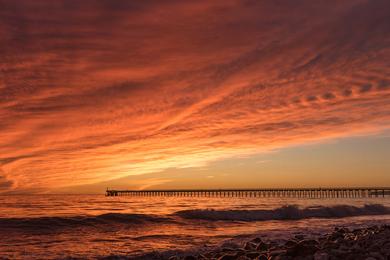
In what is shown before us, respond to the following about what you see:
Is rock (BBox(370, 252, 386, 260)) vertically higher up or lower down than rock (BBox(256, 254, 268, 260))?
higher up

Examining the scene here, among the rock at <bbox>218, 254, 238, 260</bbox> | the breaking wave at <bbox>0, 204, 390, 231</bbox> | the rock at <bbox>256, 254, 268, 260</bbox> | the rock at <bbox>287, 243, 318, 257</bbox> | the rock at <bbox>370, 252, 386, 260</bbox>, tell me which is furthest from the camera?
the breaking wave at <bbox>0, 204, 390, 231</bbox>

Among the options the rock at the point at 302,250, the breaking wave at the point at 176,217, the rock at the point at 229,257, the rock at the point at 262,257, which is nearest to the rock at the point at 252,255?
the rock at the point at 229,257

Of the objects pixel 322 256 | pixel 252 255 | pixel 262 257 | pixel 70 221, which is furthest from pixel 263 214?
pixel 322 256

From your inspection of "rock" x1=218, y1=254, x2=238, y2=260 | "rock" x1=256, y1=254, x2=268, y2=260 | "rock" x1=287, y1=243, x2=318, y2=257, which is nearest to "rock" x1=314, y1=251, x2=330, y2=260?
"rock" x1=287, y1=243, x2=318, y2=257

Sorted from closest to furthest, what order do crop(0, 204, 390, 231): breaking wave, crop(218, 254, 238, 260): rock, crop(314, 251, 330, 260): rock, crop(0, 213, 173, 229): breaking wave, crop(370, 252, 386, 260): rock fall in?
crop(370, 252, 386, 260): rock, crop(314, 251, 330, 260): rock, crop(218, 254, 238, 260): rock, crop(0, 213, 173, 229): breaking wave, crop(0, 204, 390, 231): breaking wave

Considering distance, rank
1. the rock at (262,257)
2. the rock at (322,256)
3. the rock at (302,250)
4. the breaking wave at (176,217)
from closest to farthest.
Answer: the rock at (322,256)
the rock at (302,250)
the rock at (262,257)
the breaking wave at (176,217)

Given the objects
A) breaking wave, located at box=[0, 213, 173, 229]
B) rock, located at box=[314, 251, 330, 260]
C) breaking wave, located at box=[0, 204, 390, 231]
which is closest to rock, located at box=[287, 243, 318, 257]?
rock, located at box=[314, 251, 330, 260]

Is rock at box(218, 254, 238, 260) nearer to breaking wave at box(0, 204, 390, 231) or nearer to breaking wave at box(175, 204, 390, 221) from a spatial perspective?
breaking wave at box(0, 204, 390, 231)

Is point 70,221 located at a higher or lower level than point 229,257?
A: lower

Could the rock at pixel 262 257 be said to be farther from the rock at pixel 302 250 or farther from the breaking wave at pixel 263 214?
the breaking wave at pixel 263 214

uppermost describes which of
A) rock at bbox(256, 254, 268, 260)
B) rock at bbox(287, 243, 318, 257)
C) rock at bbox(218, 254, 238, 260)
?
rock at bbox(287, 243, 318, 257)

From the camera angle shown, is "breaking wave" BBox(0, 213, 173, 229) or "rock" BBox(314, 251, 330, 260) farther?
"breaking wave" BBox(0, 213, 173, 229)

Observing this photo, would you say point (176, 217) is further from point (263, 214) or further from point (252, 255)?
point (252, 255)

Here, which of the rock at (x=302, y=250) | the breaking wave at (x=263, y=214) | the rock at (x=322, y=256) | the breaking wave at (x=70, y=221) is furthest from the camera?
the breaking wave at (x=263, y=214)
